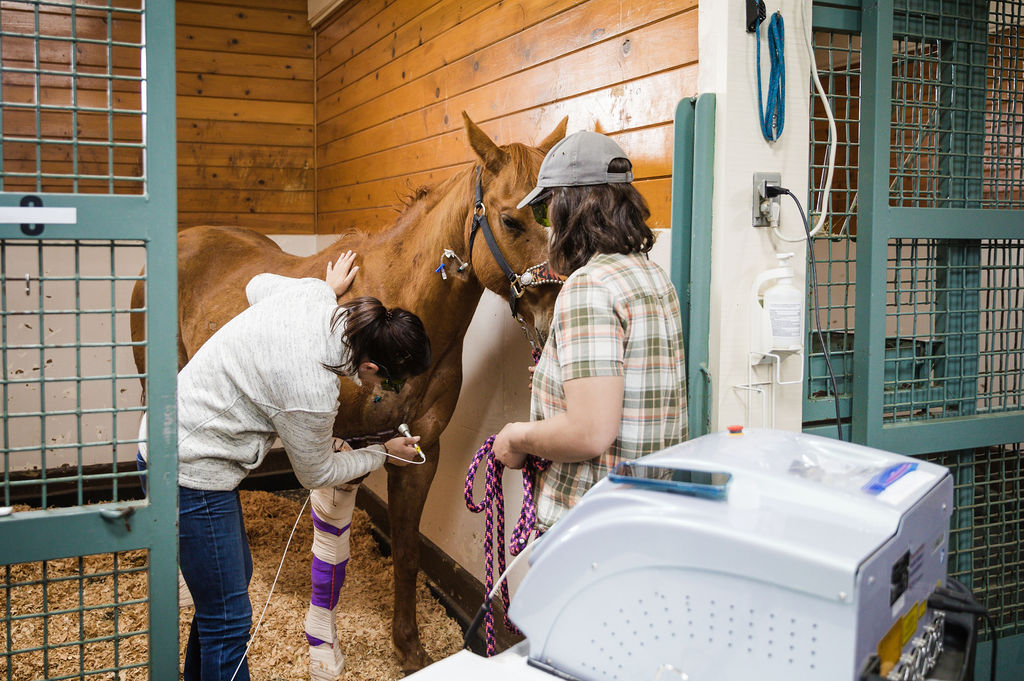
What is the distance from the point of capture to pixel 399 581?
252cm

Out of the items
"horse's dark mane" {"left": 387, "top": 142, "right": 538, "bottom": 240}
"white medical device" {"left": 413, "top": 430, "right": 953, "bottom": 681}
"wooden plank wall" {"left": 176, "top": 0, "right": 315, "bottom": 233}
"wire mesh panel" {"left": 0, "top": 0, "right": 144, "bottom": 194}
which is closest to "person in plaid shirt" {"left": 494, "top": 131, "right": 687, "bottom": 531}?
"white medical device" {"left": 413, "top": 430, "right": 953, "bottom": 681}

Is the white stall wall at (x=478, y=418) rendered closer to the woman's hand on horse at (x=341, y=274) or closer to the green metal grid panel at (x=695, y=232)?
the woman's hand on horse at (x=341, y=274)

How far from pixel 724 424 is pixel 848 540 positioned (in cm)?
88

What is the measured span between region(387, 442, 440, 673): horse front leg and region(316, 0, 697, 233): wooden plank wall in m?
1.14

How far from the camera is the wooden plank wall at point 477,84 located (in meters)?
1.87

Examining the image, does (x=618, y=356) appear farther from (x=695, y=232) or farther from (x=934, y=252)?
(x=934, y=252)

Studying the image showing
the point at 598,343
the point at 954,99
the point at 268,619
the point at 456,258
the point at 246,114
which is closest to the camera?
the point at 598,343

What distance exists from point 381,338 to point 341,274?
85cm

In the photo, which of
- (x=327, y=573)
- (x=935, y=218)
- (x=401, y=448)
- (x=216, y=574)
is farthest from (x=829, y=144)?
(x=327, y=573)

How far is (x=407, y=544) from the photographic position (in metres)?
2.49

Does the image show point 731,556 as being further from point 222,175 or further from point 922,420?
point 222,175

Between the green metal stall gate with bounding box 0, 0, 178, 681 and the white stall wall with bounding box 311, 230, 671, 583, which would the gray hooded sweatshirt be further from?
the white stall wall with bounding box 311, 230, 671, 583

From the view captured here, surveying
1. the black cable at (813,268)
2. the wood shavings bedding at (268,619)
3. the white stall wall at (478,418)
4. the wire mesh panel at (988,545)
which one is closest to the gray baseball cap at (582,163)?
the black cable at (813,268)

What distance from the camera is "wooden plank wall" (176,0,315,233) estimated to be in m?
4.17
